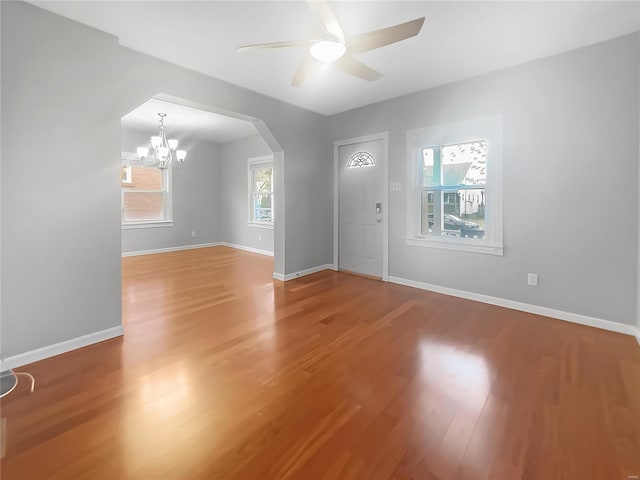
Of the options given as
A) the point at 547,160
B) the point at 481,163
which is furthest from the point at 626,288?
the point at 481,163

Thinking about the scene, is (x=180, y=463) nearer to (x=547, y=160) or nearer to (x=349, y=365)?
(x=349, y=365)

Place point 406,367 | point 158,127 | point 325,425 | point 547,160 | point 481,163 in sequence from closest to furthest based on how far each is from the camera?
point 325,425 → point 406,367 → point 547,160 → point 481,163 → point 158,127

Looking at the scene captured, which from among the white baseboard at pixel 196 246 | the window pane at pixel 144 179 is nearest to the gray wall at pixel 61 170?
the white baseboard at pixel 196 246

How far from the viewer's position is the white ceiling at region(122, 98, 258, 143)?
182 inches

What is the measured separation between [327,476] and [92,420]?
128 centimetres

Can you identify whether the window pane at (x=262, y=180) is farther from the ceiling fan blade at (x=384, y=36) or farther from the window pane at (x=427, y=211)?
the ceiling fan blade at (x=384, y=36)

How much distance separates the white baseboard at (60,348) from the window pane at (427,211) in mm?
3566

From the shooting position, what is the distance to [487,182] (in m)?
3.33

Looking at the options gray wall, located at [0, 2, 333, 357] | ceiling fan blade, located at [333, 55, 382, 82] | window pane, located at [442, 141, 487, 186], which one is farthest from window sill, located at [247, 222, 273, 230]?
ceiling fan blade, located at [333, 55, 382, 82]

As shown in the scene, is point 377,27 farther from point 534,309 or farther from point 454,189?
point 534,309

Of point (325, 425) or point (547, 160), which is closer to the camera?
point (325, 425)

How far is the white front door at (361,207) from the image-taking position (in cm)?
436

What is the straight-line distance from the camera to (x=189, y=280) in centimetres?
432

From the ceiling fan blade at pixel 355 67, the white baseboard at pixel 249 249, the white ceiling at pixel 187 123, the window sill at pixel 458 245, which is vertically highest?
the white ceiling at pixel 187 123
